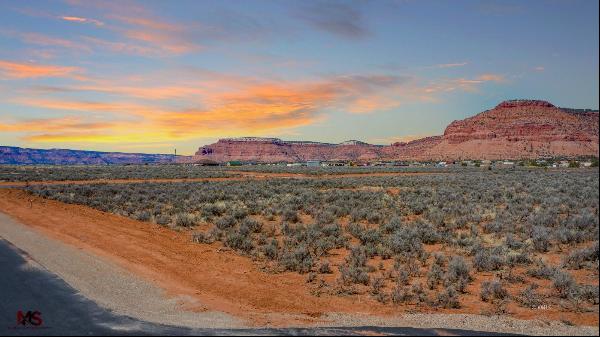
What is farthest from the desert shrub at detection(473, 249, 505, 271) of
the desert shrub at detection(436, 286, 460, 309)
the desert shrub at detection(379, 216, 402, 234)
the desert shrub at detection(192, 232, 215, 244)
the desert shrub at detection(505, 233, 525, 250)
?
the desert shrub at detection(192, 232, 215, 244)

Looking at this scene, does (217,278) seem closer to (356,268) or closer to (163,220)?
(356,268)

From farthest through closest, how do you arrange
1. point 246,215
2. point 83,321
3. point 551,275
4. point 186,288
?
point 246,215 → point 551,275 → point 186,288 → point 83,321

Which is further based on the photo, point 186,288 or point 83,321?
point 186,288

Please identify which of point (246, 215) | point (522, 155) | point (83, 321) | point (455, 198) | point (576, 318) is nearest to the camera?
point (83, 321)

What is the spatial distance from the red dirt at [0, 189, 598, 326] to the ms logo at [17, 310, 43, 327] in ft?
9.85

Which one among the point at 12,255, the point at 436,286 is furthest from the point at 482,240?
the point at 12,255

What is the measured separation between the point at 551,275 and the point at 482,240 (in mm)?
4551

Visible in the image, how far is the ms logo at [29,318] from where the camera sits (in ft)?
24.3

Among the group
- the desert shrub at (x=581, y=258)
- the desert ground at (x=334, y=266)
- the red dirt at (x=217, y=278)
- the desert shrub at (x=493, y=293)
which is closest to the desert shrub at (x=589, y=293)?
the desert ground at (x=334, y=266)

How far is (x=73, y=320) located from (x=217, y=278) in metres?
4.78

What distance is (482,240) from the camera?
1638 cm

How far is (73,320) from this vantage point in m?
7.75

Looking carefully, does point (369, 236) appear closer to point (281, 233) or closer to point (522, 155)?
point (281, 233)

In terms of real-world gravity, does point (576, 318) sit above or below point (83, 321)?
below
